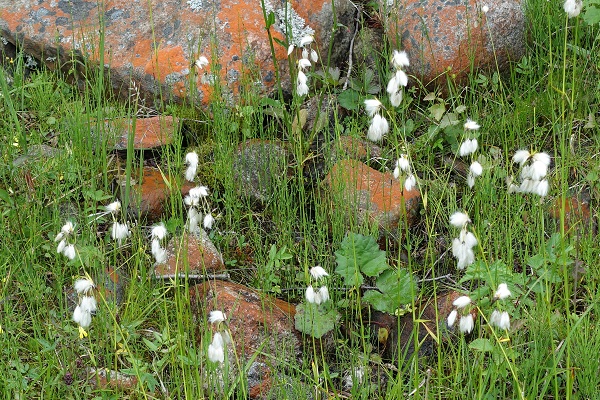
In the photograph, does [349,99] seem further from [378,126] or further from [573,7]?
[378,126]

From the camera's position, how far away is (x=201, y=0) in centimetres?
416

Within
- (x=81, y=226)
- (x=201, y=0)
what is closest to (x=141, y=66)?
(x=201, y=0)

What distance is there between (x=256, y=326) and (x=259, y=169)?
3.16 ft

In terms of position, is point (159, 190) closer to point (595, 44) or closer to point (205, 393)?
point (205, 393)

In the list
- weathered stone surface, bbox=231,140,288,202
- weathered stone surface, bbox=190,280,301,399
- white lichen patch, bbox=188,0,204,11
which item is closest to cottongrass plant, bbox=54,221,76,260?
weathered stone surface, bbox=190,280,301,399

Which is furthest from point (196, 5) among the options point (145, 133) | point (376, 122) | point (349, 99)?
point (376, 122)

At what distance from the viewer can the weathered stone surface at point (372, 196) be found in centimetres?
310

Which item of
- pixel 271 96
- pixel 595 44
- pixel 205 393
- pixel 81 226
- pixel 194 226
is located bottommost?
pixel 205 393

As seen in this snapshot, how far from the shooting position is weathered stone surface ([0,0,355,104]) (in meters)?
3.93

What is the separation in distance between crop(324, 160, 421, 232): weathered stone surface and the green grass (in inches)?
2.7

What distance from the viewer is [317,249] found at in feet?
10.1

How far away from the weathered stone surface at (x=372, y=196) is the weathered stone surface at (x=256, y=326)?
543mm

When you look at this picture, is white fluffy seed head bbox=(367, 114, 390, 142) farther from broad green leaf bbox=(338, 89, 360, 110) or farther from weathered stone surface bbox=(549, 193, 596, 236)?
broad green leaf bbox=(338, 89, 360, 110)

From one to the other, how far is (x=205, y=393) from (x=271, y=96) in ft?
6.10
